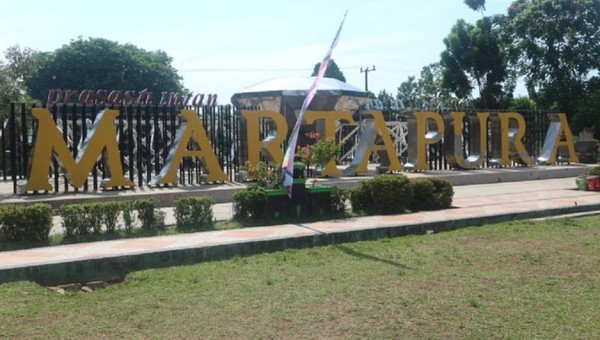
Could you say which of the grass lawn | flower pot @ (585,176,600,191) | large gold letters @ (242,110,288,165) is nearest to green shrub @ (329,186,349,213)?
the grass lawn

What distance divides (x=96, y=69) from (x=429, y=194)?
38846 mm

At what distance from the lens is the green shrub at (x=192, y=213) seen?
32.0 feet

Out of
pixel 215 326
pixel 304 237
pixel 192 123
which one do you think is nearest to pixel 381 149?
pixel 192 123

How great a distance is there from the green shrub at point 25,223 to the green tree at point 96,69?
38321 millimetres

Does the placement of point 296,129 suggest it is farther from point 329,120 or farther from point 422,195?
point 329,120

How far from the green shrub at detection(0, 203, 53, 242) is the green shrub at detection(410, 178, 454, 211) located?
6347 millimetres

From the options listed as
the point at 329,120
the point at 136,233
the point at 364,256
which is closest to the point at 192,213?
the point at 136,233

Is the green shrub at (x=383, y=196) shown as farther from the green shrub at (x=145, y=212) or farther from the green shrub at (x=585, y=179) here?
the green shrub at (x=585, y=179)

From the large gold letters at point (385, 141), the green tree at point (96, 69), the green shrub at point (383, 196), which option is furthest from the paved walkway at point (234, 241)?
the green tree at point (96, 69)

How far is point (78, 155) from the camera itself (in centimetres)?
1384

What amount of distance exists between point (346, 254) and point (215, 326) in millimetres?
3283

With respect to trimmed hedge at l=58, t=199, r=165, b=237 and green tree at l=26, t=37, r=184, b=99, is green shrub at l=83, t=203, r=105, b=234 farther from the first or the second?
green tree at l=26, t=37, r=184, b=99

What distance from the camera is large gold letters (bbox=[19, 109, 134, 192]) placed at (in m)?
13.1

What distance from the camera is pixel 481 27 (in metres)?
34.5
